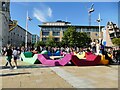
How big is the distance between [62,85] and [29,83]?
4.67 feet

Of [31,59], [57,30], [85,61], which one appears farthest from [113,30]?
[85,61]

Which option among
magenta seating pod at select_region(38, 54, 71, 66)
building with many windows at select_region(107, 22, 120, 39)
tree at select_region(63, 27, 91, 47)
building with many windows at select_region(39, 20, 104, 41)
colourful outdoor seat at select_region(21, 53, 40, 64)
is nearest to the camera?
magenta seating pod at select_region(38, 54, 71, 66)

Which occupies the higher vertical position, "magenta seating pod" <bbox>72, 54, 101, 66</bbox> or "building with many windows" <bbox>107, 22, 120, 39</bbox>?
"building with many windows" <bbox>107, 22, 120, 39</bbox>

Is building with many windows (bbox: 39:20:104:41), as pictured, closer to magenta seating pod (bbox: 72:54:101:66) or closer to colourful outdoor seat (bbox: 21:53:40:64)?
colourful outdoor seat (bbox: 21:53:40:64)

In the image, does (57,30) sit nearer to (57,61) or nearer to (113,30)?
(113,30)

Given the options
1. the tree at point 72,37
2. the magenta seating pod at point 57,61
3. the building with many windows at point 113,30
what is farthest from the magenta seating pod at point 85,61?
the building with many windows at point 113,30

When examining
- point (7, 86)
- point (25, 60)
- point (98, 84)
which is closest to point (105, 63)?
point (25, 60)

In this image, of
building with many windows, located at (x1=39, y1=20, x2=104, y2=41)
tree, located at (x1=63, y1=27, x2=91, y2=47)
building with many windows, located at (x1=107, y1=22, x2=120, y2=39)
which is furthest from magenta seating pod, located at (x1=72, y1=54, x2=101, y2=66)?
building with many windows, located at (x1=39, y1=20, x2=104, y2=41)

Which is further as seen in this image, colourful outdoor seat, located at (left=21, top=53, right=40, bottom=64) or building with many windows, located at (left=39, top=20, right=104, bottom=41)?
building with many windows, located at (left=39, top=20, right=104, bottom=41)

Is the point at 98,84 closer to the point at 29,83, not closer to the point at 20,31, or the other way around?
the point at 29,83

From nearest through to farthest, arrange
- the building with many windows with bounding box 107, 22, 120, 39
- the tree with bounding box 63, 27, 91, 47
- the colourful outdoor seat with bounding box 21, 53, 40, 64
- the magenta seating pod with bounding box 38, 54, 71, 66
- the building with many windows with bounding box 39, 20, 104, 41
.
A: the magenta seating pod with bounding box 38, 54, 71, 66 < the colourful outdoor seat with bounding box 21, 53, 40, 64 < the tree with bounding box 63, 27, 91, 47 < the building with many windows with bounding box 107, 22, 120, 39 < the building with many windows with bounding box 39, 20, 104, 41

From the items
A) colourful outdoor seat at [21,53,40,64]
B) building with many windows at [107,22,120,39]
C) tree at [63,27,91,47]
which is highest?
building with many windows at [107,22,120,39]

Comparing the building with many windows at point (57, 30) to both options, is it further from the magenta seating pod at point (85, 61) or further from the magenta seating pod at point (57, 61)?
the magenta seating pod at point (85, 61)

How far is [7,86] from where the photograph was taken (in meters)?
9.52
